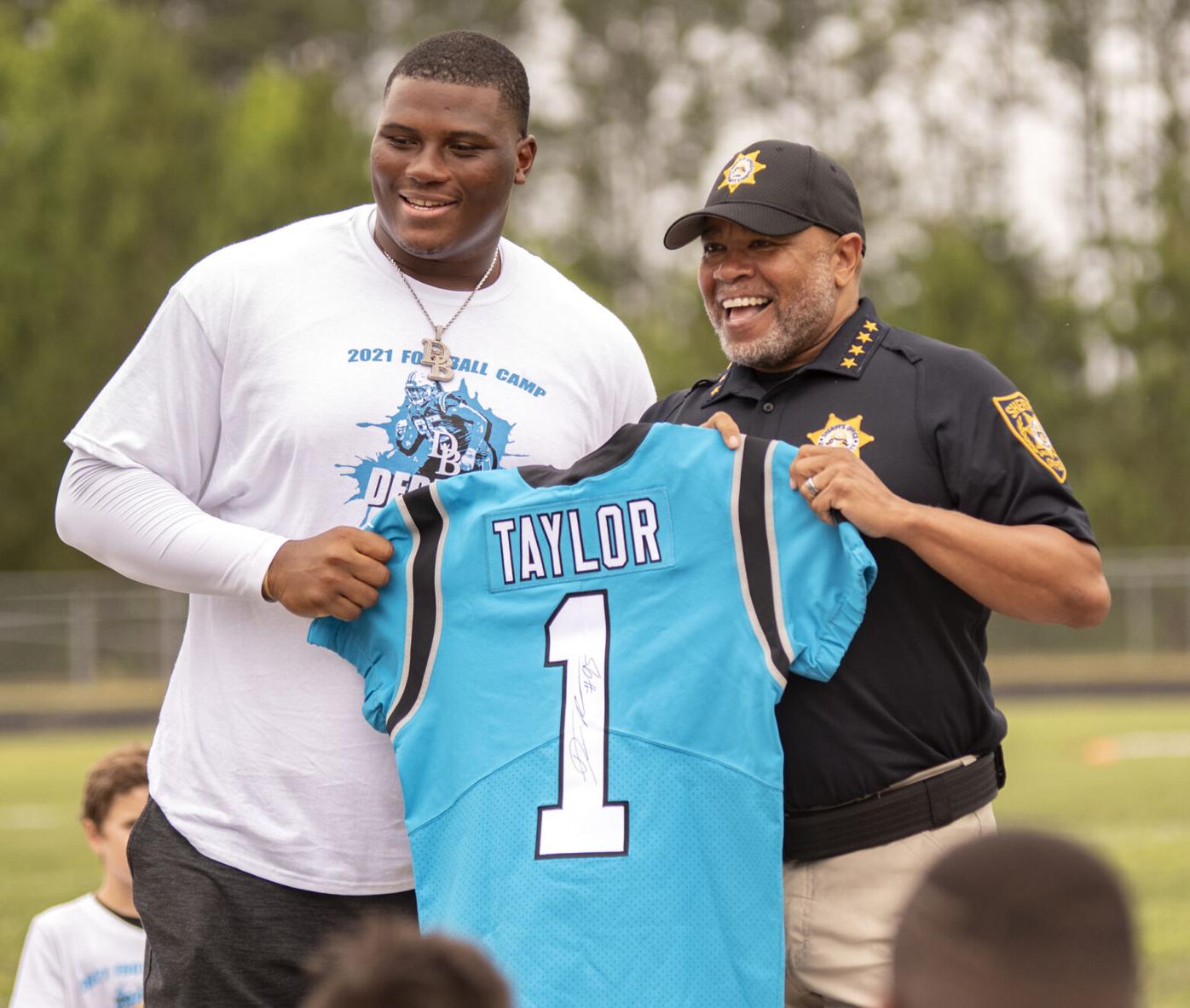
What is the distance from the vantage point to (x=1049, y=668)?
2531 centimetres

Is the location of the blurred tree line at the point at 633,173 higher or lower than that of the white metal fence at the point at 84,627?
higher

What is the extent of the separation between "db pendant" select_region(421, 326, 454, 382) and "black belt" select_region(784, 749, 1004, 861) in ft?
3.57

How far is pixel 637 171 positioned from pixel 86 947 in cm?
3006

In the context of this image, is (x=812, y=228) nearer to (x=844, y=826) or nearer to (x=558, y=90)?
(x=844, y=826)

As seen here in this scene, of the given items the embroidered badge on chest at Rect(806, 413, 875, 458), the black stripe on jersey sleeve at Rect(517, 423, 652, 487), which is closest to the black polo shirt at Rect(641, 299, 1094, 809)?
the embroidered badge on chest at Rect(806, 413, 875, 458)

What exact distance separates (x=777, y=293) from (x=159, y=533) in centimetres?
134

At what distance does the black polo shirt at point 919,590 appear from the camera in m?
3.32

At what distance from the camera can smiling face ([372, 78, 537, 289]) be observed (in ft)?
11.1

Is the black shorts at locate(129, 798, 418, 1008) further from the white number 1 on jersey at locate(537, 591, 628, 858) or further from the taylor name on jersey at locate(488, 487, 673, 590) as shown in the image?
the taylor name on jersey at locate(488, 487, 673, 590)

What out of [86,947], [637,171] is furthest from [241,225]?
[86,947]

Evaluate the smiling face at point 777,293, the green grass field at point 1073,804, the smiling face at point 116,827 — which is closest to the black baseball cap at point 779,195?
the smiling face at point 777,293

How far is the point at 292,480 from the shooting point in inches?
132

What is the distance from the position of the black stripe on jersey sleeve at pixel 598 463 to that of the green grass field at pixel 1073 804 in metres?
2.31

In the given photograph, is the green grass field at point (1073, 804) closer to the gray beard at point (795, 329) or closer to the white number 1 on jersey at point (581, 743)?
the gray beard at point (795, 329)
